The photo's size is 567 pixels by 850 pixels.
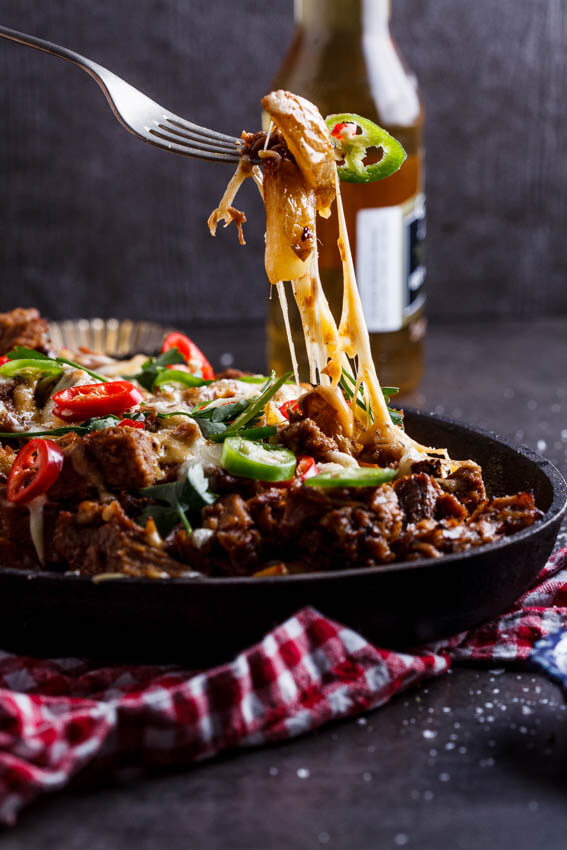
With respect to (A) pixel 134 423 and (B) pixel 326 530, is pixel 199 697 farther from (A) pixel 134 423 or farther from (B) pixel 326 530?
(A) pixel 134 423

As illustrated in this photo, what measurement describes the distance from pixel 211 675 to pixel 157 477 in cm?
52

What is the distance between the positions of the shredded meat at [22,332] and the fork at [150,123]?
0.96 m

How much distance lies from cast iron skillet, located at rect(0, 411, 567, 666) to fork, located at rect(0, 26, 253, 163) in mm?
984

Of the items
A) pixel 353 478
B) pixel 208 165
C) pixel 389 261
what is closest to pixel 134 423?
pixel 353 478

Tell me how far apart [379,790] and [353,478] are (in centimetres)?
61

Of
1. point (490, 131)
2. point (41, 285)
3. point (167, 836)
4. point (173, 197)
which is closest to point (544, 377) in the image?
point (490, 131)

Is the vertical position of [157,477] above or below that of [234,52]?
below

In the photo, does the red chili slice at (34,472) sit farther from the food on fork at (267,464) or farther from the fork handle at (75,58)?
the fork handle at (75,58)

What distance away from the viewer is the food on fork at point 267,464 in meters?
1.96

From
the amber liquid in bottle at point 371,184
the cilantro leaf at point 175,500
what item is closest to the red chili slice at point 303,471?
the cilantro leaf at point 175,500

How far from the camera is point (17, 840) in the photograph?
1498mm

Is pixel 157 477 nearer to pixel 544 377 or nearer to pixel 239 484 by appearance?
pixel 239 484

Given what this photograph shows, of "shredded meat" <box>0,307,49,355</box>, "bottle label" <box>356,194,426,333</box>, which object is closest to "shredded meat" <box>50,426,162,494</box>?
"shredded meat" <box>0,307,49,355</box>

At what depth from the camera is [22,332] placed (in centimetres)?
312
